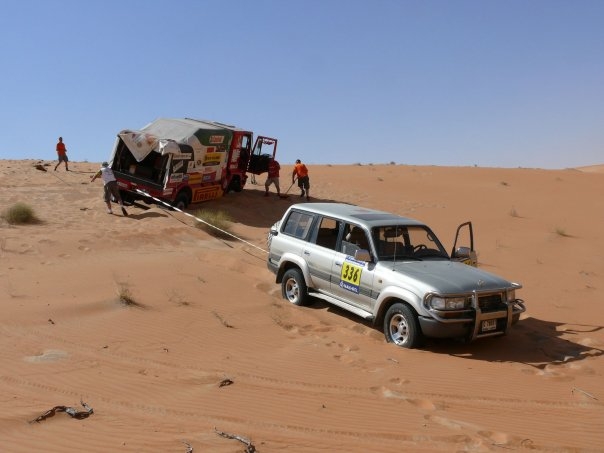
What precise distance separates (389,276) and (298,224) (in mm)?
2447

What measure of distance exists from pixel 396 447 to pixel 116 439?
2360 millimetres

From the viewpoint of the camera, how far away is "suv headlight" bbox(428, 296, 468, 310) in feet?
27.2

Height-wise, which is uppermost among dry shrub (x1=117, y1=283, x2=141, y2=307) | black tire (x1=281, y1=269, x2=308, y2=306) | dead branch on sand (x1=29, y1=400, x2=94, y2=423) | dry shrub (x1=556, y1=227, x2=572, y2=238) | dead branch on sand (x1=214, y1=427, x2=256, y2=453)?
dry shrub (x1=556, y1=227, x2=572, y2=238)

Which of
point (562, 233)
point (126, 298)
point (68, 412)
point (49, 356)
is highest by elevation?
point (562, 233)

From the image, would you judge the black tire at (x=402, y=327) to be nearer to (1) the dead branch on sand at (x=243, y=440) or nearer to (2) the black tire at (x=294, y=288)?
(2) the black tire at (x=294, y=288)

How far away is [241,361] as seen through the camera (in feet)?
26.0

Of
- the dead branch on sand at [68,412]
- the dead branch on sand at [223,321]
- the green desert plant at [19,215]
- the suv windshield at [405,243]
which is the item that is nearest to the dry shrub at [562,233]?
the suv windshield at [405,243]

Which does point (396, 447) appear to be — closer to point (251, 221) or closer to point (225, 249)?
point (225, 249)

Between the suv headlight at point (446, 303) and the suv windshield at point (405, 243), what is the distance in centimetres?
126

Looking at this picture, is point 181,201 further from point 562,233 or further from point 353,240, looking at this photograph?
point 562,233

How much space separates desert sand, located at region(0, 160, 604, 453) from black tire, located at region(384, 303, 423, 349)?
7.3 inches

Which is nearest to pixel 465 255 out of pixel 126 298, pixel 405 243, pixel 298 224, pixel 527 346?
pixel 405 243

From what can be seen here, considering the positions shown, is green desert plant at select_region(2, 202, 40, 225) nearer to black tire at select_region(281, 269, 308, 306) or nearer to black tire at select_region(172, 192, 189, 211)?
black tire at select_region(172, 192, 189, 211)

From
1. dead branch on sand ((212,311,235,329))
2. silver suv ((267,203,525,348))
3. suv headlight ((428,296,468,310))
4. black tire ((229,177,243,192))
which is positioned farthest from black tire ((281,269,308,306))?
black tire ((229,177,243,192))
